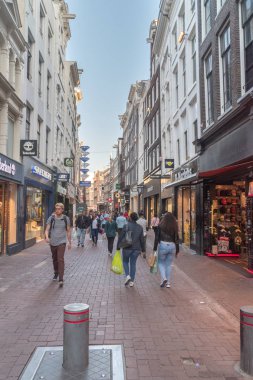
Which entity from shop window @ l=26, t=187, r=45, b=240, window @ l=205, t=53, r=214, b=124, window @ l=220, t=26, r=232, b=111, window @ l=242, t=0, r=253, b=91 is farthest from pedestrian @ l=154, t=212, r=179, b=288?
shop window @ l=26, t=187, r=45, b=240

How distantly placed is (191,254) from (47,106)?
13.3 m

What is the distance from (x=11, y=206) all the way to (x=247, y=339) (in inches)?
475

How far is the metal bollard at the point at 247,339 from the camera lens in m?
3.76

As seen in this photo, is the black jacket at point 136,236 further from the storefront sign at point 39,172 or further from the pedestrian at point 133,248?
the storefront sign at point 39,172

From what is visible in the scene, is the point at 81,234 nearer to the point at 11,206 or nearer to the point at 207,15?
the point at 11,206

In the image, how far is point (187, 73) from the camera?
18.2 meters

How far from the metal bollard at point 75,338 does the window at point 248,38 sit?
8745 mm

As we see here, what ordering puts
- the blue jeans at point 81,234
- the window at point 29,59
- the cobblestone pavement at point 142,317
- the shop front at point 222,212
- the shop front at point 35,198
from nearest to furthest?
the cobblestone pavement at point 142,317 → the shop front at point 222,212 → the shop front at point 35,198 → the window at point 29,59 → the blue jeans at point 81,234

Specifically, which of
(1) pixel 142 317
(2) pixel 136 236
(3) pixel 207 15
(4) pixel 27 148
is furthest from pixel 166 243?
(3) pixel 207 15

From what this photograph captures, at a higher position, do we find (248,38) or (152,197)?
(248,38)

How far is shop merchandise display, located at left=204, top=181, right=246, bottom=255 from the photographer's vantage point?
529 inches

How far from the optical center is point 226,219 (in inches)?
541

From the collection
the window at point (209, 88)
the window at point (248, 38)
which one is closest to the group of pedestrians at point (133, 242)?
the window at point (248, 38)

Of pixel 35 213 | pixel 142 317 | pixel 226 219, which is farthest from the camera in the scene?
pixel 35 213
